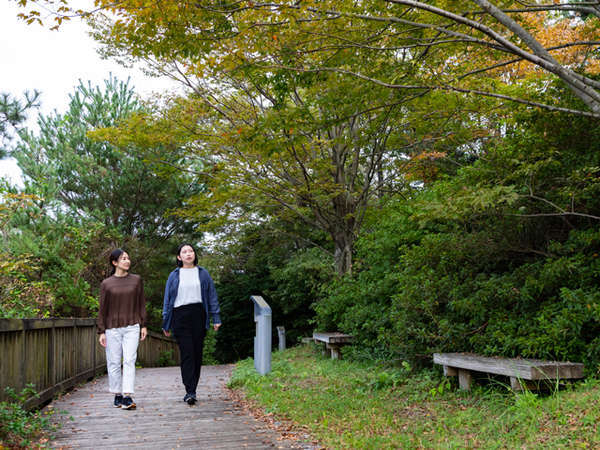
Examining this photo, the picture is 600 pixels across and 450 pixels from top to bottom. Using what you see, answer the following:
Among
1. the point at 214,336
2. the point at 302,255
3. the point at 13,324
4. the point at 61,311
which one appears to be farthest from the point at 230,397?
the point at 214,336

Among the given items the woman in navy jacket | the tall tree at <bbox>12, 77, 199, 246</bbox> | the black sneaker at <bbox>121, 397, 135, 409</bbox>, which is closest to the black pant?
the woman in navy jacket

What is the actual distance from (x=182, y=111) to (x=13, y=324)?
7617mm

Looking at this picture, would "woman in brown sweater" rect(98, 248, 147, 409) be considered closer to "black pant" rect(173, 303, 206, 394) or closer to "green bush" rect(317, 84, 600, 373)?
"black pant" rect(173, 303, 206, 394)

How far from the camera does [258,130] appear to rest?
691 cm

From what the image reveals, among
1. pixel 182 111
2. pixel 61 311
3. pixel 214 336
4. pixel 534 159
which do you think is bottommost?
pixel 214 336

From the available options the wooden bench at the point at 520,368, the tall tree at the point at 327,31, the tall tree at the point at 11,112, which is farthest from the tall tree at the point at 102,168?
the wooden bench at the point at 520,368

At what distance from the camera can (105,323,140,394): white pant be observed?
19.7 ft

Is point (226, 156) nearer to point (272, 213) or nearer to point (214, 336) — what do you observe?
point (272, 213)

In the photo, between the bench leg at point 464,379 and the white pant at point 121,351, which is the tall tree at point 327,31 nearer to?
the bench leg at point 464,379

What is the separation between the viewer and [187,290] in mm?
6438

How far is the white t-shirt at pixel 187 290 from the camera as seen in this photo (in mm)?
6434

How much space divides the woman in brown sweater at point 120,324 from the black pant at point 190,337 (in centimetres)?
44

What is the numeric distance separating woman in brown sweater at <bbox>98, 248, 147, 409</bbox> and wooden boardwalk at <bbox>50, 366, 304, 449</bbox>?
0.97 feet

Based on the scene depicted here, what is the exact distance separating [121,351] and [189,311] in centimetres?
87
